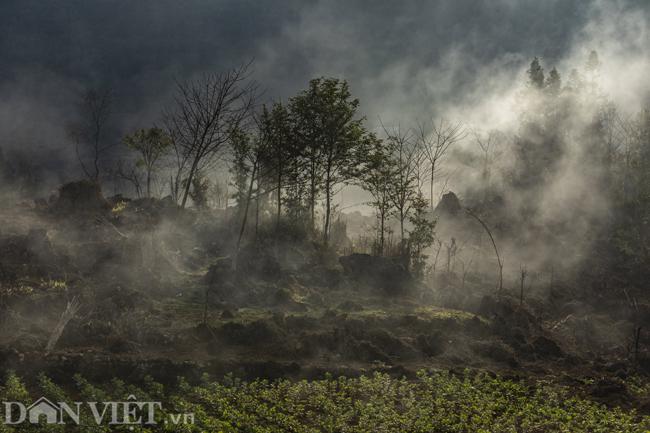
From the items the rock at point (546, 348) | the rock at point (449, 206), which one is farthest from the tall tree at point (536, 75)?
the rock at point (546, 348)

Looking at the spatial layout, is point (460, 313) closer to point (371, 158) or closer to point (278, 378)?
point (278, 378)

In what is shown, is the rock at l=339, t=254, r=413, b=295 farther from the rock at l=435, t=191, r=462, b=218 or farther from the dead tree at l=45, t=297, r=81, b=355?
the rock at l=435, t=191, r=462, b=218

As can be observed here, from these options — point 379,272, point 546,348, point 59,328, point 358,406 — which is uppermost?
point 379,272

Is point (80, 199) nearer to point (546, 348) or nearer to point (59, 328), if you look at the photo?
point (59, 328)

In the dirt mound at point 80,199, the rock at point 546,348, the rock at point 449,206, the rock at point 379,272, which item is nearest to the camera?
the rock at point 546,348

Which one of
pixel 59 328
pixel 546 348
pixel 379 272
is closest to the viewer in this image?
pixel 59 328

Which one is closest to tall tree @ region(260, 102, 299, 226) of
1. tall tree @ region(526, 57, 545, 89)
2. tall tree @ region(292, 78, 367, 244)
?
tall tree @ region(292, 78, 367, 244)

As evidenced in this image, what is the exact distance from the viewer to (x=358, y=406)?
12.2m

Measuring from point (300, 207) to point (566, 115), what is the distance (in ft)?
150

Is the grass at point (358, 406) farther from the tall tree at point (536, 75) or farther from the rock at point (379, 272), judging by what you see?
the tall tree at point (536, 75)

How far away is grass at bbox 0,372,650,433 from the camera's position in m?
10.9

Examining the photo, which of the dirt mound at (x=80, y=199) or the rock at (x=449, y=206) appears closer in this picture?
the dirt mound at (x=80, y=199)

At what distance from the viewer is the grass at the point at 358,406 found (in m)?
10.9

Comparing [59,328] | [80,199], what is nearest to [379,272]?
[59,328]
